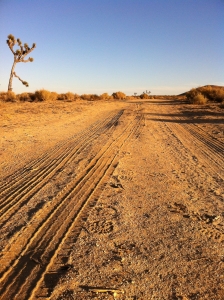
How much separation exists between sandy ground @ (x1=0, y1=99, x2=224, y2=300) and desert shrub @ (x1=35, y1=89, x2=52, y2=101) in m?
25.3

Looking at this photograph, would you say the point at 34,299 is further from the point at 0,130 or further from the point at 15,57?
the point at 15,57

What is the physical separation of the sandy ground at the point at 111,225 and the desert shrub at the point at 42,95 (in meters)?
25.3

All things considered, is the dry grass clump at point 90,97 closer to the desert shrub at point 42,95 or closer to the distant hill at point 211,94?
the desert shrub at point 42,95

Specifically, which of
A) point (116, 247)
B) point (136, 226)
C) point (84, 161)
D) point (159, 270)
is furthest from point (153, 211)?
point (84, 161)

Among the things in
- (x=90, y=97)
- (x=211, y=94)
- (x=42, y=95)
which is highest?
(x=42, y=95)

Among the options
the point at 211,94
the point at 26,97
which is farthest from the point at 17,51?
the point at 211,94

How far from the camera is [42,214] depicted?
451 cm

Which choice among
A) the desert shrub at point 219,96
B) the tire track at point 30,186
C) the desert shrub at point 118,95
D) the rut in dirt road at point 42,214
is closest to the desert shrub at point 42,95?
the desert shrub at point 219,96

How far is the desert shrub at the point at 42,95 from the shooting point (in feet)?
108

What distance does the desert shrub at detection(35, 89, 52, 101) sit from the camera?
108 ft

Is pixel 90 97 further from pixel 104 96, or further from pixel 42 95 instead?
pixel 42 95

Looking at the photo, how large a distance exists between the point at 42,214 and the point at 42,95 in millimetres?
29882

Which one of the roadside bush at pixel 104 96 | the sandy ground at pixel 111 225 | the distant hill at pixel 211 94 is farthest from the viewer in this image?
the roadside bush at pixel 104 96

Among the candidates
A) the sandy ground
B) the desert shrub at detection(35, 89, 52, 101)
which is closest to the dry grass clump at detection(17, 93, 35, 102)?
the desert shrub at detection(35, 89, 52, 101)
